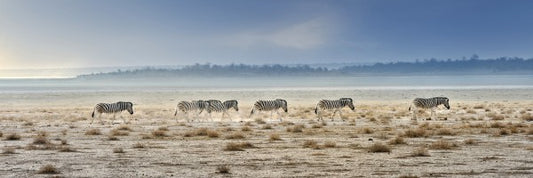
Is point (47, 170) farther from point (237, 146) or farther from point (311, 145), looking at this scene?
point (311, 145)

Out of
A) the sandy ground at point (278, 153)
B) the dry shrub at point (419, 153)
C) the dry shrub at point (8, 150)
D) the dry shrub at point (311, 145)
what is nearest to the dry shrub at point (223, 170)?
the sandy ground at point (278, 153)

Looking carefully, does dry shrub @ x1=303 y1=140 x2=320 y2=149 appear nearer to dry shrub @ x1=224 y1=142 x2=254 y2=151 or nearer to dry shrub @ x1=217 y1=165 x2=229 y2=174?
dry shrub @ x1=224 y1=142 x2=254 y2=151

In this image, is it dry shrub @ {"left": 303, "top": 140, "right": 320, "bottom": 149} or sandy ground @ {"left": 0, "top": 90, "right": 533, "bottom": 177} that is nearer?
sandy ground @ {"left": 0, "top": 90, "right": 533, "bottom": 177}

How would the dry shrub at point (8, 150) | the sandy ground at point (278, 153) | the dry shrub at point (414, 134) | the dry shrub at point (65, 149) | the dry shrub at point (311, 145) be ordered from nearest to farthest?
the sandy ground at point (278, 153)
the dry shrub at point (8, 150)
the dry shrub at point (65, 149)
the dry shrub at point (311, 145)
the dry shrub at point (414, 134)

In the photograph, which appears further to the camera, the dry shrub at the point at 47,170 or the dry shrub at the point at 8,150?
the dry shrub at the point at 8,150

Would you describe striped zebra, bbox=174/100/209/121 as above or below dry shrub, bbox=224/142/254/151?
above

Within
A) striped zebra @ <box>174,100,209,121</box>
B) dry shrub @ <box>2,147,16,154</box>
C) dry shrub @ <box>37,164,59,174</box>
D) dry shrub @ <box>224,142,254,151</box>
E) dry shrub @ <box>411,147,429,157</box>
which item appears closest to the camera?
dry shrub @ <box>37,164,59,174</box>

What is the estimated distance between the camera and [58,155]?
911 inches

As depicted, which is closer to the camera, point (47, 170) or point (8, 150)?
point (47, 170)

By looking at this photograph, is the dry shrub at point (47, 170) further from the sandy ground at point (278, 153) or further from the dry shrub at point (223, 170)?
the dry shrub at point (223, 170)

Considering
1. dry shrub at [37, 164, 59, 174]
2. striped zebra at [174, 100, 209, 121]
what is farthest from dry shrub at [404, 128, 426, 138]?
striped zebra at [174, 100, 209, 121]

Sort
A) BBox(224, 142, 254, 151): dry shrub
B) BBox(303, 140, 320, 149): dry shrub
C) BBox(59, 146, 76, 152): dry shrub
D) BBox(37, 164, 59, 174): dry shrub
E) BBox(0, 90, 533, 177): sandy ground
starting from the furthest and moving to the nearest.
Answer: BBox(303, 140, 320, 149): dry shrub, BBox(224, 142, 254, 151): dry shrub, BBox(59, 146, 76, 152): dry shrub, BBox(0, 90, 533, 177): sandy ground, BBox(37, 164, 59, 174): dry shrub

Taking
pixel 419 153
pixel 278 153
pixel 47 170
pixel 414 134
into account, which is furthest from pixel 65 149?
pixel 414 134

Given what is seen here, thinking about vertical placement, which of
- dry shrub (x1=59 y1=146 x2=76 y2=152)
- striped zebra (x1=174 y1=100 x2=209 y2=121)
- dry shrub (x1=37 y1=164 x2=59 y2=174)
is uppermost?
striped zebra (x1=174 y1=100 x2=209 y2=121)
